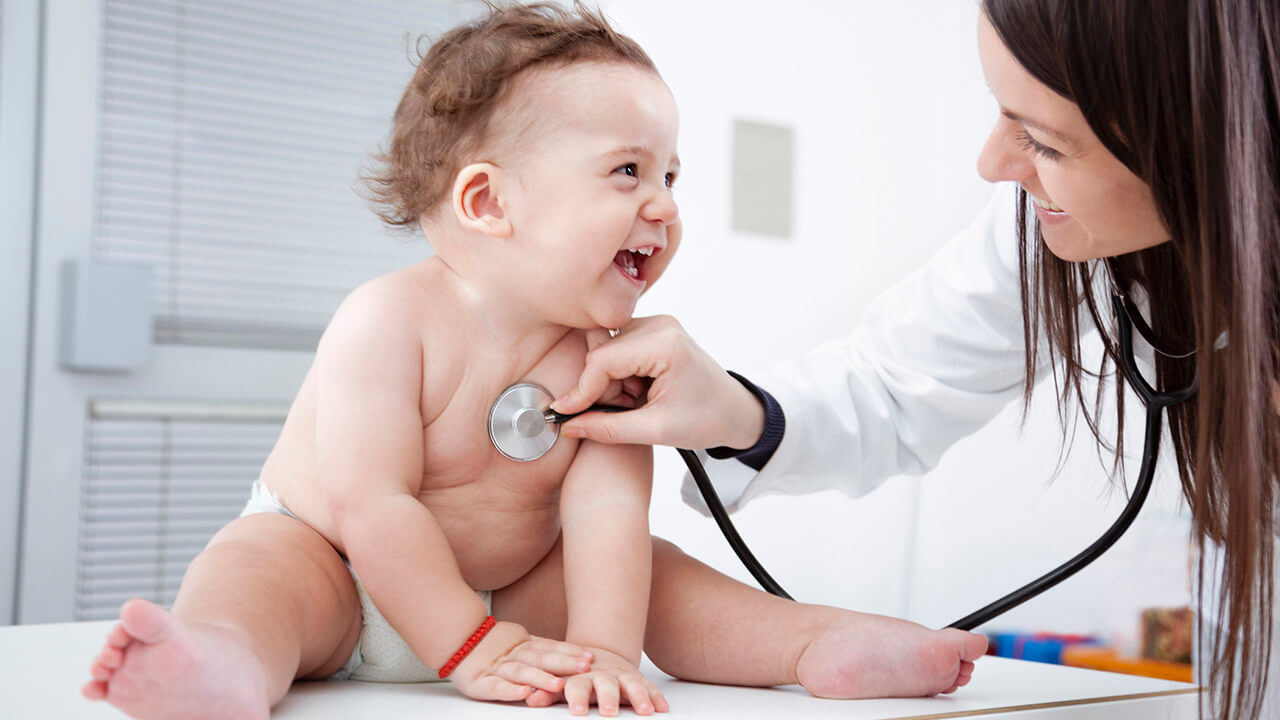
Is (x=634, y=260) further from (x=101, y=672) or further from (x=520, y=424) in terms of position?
(x=101, y=672)

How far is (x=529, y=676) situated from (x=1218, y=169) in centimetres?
49

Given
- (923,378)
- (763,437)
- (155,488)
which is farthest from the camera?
(155,488)

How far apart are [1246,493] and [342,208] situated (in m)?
2.11

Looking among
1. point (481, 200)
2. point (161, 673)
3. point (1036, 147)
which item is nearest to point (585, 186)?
point (481, 200)

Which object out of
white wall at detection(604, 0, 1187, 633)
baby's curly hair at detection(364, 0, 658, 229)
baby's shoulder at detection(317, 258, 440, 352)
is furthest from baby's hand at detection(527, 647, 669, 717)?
white wall at detection(604, 0, 1187, 633)

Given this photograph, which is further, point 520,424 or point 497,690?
point 520,424

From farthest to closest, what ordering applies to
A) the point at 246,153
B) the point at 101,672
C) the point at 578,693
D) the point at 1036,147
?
the point at 246,153 → the point at 1036,147 → the point at 578,693 → the point at 101,672

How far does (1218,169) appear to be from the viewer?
562 millimetres

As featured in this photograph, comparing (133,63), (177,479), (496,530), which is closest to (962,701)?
(496,530)

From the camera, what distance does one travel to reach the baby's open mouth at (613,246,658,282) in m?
0.75

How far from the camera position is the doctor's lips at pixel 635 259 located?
749 mm

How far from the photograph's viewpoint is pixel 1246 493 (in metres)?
0.56

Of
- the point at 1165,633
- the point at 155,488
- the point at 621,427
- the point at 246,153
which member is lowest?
the point at 1165,633

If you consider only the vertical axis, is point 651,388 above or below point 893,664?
above
